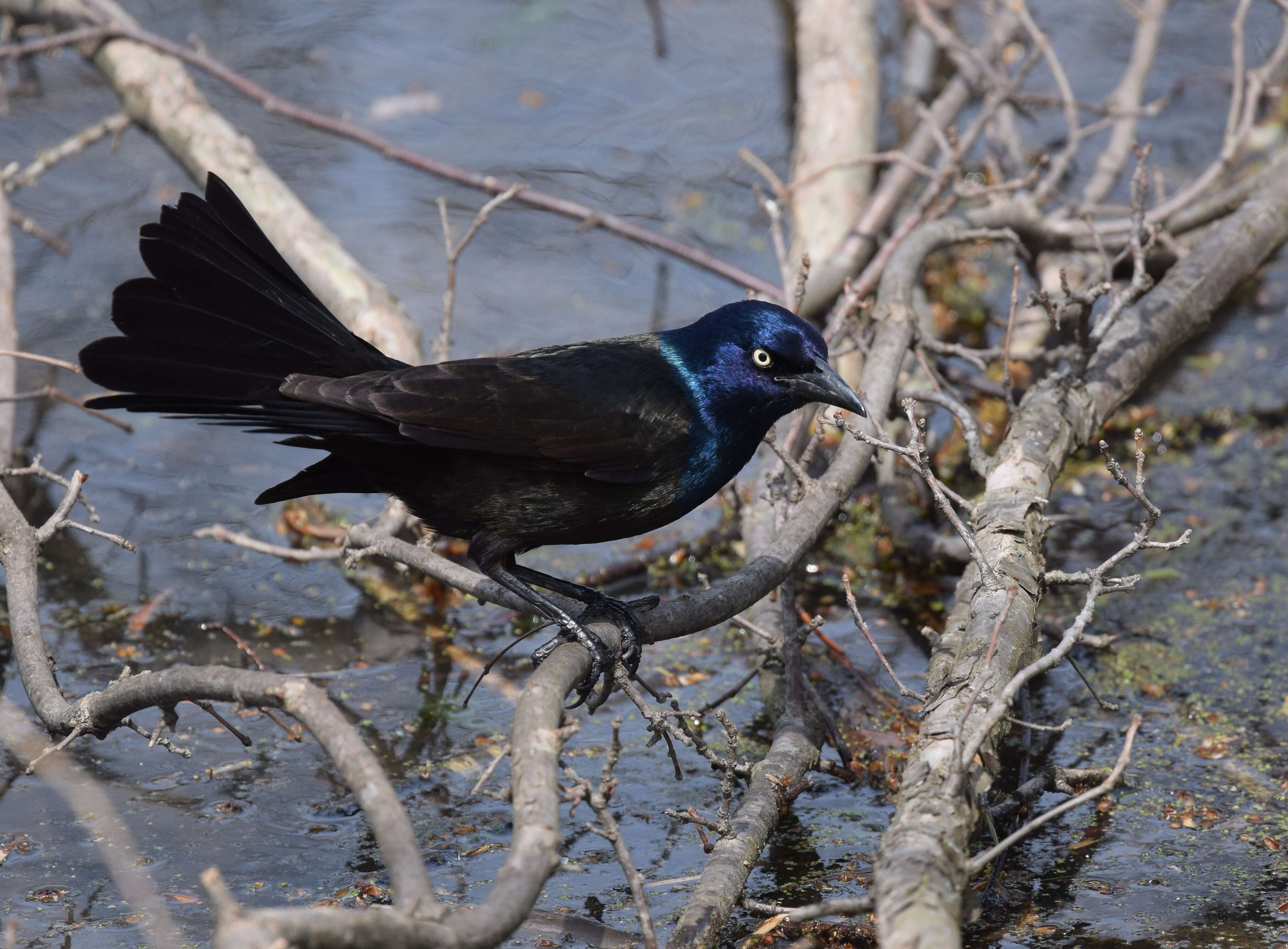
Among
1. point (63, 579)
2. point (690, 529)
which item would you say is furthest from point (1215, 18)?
point (63, 579)

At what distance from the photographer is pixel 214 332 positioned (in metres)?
3.01

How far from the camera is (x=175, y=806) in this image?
3570mm

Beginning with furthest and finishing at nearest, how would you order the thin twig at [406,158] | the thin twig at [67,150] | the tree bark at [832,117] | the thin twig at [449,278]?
the tree bark at [832,117] → the thin twig at [406,158] → the thin twig at [67,150] → the thin twig at [449,278]

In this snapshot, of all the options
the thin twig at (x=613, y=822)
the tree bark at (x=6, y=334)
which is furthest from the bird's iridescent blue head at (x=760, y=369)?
the tree bark at (x=6, y=334)

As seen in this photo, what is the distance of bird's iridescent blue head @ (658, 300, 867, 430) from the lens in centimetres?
330

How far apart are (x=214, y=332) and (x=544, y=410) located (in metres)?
0.83

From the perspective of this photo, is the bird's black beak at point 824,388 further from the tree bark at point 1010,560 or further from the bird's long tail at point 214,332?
the bird's long tail at point 214,332

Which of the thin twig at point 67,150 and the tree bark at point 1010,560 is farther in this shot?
the thin twig at point 67,150

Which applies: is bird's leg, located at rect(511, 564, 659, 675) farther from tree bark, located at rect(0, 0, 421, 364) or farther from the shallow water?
tree bark, located at rect(0, 0, 421, 364)

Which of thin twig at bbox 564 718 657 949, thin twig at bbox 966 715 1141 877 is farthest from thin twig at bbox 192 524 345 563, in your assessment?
thin twig at bbox 966 715 1141 877

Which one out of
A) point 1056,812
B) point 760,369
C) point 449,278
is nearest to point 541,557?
point 449,278

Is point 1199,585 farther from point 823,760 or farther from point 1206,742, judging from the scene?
point 823,760

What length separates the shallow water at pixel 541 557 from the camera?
129 inches

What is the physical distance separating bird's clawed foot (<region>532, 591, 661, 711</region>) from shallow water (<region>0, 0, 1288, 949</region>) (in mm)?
494
